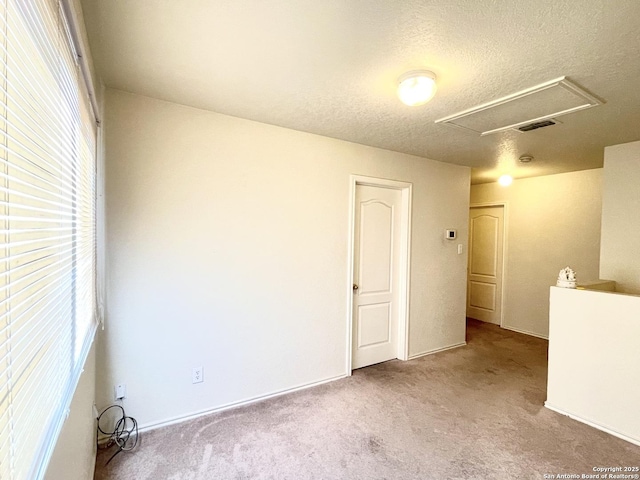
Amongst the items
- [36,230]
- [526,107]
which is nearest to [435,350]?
[526,107]

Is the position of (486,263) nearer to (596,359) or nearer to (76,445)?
(596,359)

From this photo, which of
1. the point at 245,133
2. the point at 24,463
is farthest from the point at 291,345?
the point at 24,463

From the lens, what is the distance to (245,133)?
8.75ft

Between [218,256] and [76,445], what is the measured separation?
1.44 meters

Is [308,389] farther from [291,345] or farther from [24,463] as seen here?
[24,463]

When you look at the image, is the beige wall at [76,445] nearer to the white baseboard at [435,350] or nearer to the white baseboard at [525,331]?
the white baseboard at [435,350]

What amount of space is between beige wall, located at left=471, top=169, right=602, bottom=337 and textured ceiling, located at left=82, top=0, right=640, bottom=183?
1.96m

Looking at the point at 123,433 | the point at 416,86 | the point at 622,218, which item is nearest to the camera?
the point at 416,86

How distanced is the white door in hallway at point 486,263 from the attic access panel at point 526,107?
3.08 m

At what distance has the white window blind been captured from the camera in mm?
627

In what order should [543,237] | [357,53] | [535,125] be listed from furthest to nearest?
[543,237] → [535,125] → [357,53]

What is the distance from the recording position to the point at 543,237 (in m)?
→ 4.77

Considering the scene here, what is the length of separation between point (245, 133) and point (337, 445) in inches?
97.8

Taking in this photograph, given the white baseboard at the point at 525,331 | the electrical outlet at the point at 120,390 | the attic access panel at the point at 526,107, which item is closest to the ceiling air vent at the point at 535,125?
the attic access panel at the point at 526,107
